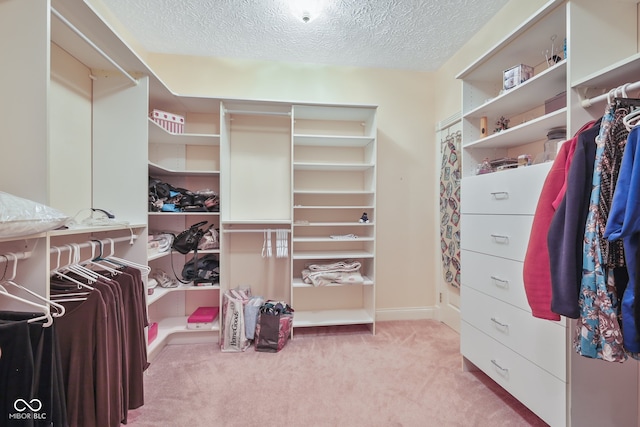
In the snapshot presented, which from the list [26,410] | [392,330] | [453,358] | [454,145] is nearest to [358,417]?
[453,358]

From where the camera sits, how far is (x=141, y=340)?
1422mm

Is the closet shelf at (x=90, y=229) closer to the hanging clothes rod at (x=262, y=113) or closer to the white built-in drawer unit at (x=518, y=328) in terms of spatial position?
the hanging clothes rod at (x=262, y=113)

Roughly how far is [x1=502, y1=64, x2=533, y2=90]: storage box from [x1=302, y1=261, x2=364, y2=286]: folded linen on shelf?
1807 millimetres

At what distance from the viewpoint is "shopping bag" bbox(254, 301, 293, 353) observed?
2.27 metres

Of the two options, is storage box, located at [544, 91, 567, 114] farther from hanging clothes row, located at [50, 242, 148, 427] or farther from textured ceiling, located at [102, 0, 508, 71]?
hanging clothes row, located at [50, 242, 148, 427]

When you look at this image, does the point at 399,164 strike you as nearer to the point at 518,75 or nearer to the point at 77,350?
the point at 518,75

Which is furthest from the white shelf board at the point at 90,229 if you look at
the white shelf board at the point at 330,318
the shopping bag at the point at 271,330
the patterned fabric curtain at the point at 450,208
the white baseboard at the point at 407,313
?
→ the patterned fabric curtain at the point at 450,208

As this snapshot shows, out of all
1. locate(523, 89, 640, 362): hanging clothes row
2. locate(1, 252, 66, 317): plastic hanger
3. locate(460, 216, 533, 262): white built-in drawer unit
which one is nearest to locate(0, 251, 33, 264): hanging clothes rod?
locate(1, 252, 66, 317): plastic hanger

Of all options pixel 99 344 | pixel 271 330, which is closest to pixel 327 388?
pixel 271 330

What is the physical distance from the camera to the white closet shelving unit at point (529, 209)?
4.13 feet

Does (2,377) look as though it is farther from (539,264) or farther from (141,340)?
(539,264)

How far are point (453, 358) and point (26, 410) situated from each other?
244cm

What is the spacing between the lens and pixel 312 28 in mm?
2264

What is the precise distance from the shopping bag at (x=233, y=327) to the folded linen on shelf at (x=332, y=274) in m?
0.65
